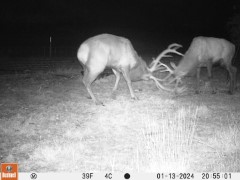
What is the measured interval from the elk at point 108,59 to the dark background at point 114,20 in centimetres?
3004

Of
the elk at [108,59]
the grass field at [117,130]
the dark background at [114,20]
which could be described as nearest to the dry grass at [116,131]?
the grass field at [117,130]

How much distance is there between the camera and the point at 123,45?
9.07 m

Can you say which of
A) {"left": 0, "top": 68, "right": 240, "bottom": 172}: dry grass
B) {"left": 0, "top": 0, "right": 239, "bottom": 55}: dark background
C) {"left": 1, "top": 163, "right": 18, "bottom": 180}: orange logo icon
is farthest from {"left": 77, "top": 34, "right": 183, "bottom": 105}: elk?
{"left": 0, "top": 0, "right": 239, "bottom": 55}: dark background

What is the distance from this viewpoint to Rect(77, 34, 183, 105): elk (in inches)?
334

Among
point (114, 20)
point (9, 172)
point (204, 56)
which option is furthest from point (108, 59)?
point (114, 20)

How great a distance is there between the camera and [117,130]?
6.34 meters

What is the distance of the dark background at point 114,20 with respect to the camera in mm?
42750

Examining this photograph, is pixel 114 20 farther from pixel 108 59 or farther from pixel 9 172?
pixel 9 172

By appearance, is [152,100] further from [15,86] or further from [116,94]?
[15,86]

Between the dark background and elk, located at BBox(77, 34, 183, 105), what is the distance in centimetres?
3004

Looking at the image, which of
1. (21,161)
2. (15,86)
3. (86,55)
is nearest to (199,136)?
(21,161)

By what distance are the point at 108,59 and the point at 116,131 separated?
3.01 m

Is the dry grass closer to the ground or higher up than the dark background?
closer to the ground

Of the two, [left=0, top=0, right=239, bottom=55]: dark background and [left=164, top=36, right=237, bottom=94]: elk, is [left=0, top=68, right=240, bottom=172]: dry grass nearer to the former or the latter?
[left=164, top=36, right=237, bottom=94]: elk
